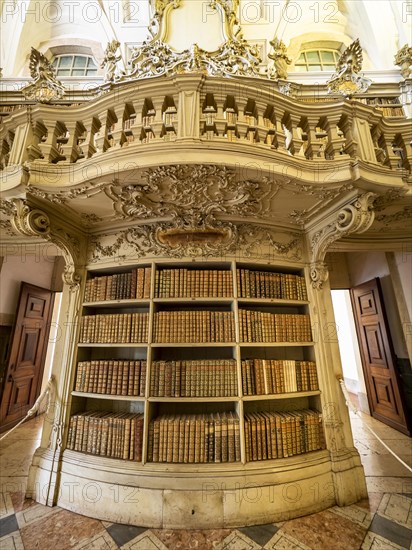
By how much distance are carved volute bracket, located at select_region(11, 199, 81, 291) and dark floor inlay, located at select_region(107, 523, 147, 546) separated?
5.69 ft

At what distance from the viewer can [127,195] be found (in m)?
1.70

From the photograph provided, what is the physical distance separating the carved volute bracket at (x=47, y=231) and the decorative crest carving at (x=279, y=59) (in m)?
2.89

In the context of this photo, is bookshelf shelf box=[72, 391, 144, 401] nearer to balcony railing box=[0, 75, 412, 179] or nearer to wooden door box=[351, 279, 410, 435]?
balcony railing box=[0, 75, 412, 179]

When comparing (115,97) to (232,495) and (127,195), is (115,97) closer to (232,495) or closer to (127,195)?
(127,195)

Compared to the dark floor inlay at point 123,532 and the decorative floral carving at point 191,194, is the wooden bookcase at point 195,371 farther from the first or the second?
the decorative floral carving at point 191,194

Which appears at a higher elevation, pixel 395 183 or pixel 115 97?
pixel 115 97

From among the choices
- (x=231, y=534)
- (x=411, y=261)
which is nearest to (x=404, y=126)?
(x=411, y=261)

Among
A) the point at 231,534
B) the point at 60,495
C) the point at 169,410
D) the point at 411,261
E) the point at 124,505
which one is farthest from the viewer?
the point at 411,261

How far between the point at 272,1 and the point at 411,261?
4286 mm

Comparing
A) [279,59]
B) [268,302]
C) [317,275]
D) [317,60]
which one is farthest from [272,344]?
[317,60]

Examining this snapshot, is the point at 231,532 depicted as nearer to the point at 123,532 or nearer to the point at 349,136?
the point at 123,532

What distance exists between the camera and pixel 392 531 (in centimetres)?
157

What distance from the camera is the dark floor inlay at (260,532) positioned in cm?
152

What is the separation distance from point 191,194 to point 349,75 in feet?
8.56
